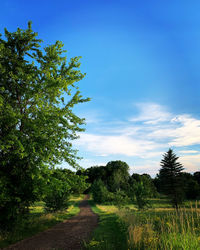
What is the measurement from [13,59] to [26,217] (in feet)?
37.3

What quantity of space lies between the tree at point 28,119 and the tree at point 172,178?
2874 cm

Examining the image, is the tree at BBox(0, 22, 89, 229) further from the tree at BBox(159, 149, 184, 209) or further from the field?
the tree at BBox(159, 149, 184, 209)

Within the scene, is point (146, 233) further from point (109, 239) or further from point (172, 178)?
point (172, 178)

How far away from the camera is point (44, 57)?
13289 millimetres

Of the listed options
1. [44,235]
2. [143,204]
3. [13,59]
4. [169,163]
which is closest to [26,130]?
[13,59]

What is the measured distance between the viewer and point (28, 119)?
36.1ft

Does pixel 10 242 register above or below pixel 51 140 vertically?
below

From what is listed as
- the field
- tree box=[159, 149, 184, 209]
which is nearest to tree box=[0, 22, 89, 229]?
the field

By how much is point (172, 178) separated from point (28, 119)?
3345 centimetres

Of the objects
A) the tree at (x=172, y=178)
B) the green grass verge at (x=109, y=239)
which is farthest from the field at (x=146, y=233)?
the tree at (x=172, y=178)

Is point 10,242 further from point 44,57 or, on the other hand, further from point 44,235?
point 44,57

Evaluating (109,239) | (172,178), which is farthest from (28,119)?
(172,178)

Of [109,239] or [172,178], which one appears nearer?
[109,239]

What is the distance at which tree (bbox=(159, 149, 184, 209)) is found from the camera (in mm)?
33097
